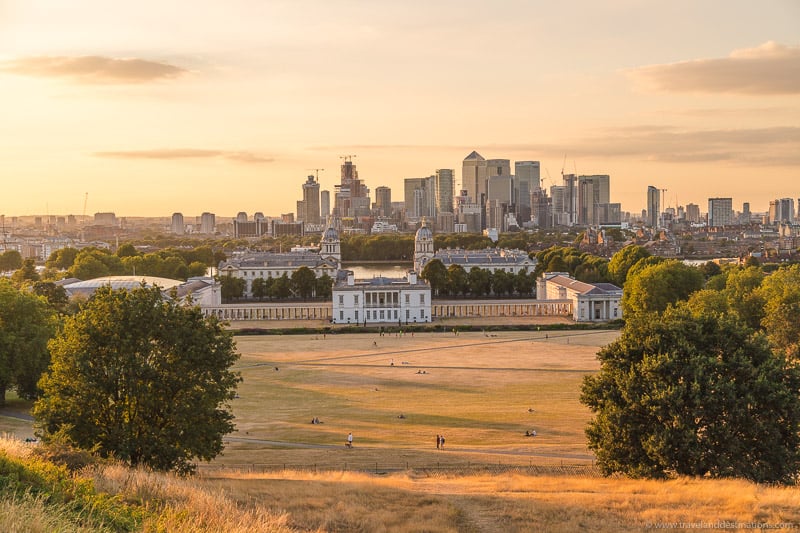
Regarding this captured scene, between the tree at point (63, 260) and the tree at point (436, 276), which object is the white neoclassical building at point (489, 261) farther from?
the tree at point (63, 260)

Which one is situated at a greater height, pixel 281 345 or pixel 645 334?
pixel 645 334

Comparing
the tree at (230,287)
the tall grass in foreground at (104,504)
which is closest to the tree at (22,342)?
the tall grass in foreground at (104,504)

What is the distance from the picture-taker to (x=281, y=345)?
77.5 m

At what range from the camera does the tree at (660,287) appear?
82.5 metres

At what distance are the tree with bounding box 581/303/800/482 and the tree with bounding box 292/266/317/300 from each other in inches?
3535

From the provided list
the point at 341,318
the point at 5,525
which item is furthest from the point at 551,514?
the point at 341,318

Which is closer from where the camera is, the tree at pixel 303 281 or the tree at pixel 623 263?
the tree at pixel 303 281

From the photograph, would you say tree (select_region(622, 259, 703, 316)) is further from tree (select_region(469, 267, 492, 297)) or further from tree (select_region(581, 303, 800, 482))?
tree (select_region(581, 303, 800, 482))

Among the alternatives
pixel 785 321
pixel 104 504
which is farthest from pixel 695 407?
pixel 785 321

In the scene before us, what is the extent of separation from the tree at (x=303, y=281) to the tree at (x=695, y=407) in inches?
3535

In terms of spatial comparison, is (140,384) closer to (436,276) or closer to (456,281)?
(436,276)

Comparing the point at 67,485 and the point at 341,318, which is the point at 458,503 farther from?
the point at 341,318

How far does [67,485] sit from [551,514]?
11525 mm

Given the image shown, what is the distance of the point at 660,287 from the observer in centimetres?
8338
